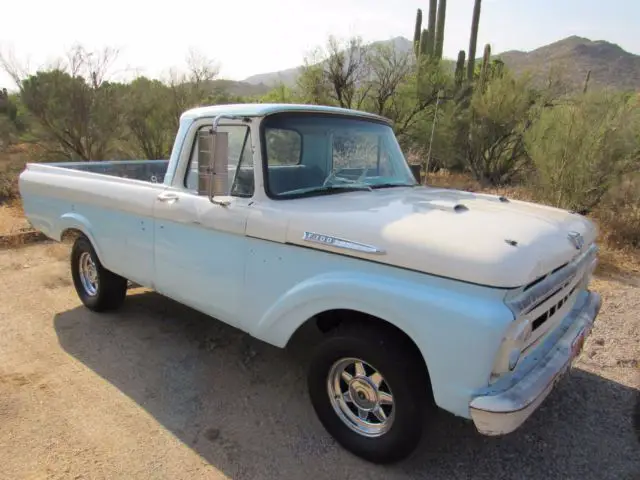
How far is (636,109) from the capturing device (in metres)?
9.62

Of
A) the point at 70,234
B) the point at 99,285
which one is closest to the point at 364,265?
the point at 99,285

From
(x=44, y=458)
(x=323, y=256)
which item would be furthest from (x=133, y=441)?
(x=323, y=256)

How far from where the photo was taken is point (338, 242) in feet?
8.11

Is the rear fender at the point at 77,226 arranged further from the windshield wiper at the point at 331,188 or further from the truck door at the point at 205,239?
the windshield wiper at the point at 331,188

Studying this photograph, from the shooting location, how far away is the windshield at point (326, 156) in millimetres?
3027

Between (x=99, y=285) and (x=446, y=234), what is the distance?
3437mm

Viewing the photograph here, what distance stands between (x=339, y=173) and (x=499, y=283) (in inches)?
63.6

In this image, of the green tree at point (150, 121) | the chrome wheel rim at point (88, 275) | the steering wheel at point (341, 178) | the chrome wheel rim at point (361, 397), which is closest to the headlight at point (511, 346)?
the chrome wheel rim at point (361, 397)

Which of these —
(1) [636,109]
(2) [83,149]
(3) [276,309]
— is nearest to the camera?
(3) [276,309]

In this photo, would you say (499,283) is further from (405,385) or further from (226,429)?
(226,429)

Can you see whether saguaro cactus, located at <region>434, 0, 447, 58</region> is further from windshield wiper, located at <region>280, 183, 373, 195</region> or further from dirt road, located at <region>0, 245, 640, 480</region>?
windshield wiper, located at <region>280, 183, 373, 195</region>

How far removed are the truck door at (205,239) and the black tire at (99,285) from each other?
3.44 ft

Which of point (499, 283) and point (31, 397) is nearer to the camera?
point (499, 283)

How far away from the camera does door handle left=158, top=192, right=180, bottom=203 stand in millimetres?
3383
